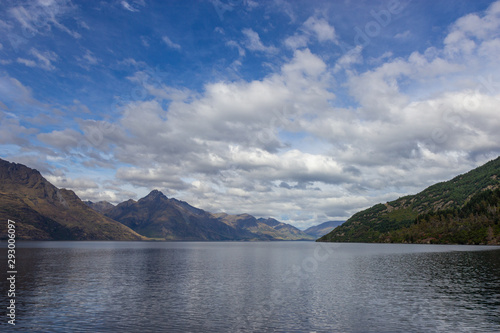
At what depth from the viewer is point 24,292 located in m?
64.7

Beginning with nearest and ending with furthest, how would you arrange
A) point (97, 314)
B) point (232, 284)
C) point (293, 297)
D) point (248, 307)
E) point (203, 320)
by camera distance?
point (203, 320), point (97, 314), point (248, 307), point (293, 297), point (232, 284)

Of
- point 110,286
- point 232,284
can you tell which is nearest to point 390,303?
point 232,284

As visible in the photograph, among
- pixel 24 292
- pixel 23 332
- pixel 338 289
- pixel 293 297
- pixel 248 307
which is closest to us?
pixel 23 332

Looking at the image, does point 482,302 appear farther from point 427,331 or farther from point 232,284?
point 232,284

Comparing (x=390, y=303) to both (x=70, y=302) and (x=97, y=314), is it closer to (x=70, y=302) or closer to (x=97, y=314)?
(x=97, y=314)

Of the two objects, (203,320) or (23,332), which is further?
(203,320)

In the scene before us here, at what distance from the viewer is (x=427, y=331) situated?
38.6m

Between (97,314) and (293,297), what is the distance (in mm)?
33724

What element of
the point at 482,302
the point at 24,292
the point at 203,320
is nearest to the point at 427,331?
the point at 482,302

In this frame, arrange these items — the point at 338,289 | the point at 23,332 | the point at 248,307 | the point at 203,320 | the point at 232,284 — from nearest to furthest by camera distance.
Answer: the point at 23,332
the point at 203,320
the point at 248,307
the point at 338,289
the point at 232,284

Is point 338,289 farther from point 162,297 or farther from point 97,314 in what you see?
point 97,314

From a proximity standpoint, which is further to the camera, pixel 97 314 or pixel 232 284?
pixel 232 284

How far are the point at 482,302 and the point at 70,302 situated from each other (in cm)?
7022

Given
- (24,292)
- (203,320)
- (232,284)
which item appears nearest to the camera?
(203,320)
